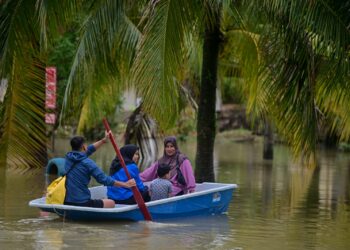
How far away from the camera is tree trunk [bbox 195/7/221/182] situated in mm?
15594

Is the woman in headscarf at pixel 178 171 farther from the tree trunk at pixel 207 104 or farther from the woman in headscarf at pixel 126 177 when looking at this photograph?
the tree trunk at pixel 207 104

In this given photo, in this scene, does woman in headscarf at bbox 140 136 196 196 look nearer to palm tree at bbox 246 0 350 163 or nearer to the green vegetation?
the green vegetation

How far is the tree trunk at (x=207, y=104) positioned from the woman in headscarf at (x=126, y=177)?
3.81 m

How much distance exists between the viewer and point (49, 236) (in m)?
10.3

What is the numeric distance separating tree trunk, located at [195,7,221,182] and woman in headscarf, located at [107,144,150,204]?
3.81 metres

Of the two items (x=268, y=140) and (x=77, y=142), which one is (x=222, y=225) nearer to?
(x=77, y=142)

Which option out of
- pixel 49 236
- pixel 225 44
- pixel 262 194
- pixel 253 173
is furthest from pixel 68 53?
pixel 49 236

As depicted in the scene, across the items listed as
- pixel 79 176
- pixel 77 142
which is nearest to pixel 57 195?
pixel 79 176

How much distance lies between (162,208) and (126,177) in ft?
2.31

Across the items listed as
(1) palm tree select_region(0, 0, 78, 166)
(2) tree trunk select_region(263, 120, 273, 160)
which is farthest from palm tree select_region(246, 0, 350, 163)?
(2) tree trunk select_region(263, 120, 273, 160)

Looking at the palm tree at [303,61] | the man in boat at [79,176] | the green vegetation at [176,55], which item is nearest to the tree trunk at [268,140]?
the green vegetation at [176,55]

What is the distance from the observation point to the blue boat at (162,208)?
11.2 m

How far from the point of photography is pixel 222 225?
1202 cm

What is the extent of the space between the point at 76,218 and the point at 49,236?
1238 mm
